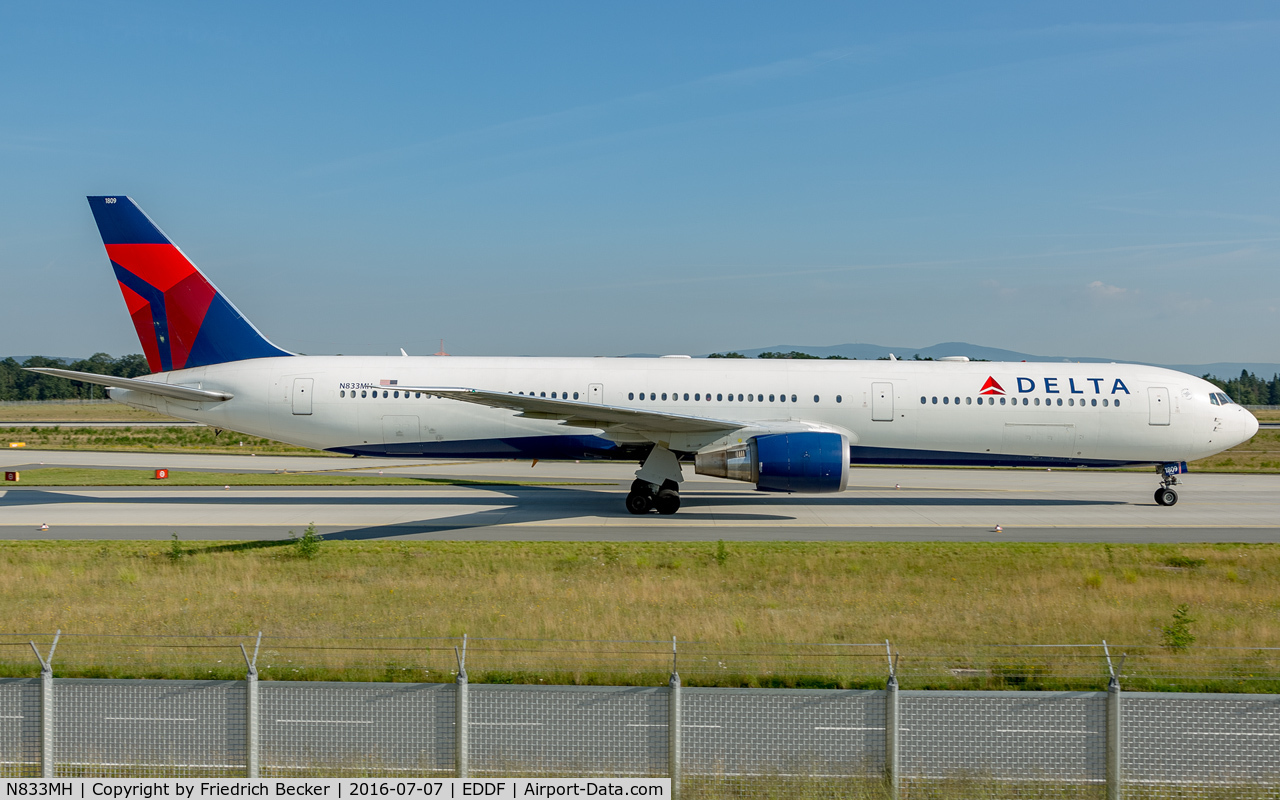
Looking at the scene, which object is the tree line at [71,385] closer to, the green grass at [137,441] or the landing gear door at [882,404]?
the green grass at [137,441]

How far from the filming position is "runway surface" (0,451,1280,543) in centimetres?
1991

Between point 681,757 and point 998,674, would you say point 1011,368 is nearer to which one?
point 998,674

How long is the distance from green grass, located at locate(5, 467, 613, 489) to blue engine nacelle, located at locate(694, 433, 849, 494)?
9638 mm

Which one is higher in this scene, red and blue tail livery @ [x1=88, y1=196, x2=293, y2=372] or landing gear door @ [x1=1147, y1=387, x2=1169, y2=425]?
red and blue tail livery @ [x1=88, y1=196, x2=293, y2=372]

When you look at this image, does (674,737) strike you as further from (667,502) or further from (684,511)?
(684,511)

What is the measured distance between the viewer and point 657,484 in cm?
2273

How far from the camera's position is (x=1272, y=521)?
22.2 meters

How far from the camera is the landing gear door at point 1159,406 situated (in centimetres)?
2388

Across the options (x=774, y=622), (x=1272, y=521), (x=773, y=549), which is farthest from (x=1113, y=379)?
(x=774, y=622)

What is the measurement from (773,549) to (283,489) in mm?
17234

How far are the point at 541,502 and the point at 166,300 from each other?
40.1 feet

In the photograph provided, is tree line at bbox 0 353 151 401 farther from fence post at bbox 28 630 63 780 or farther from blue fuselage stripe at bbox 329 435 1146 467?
fence post at bbox 28 630 63 780

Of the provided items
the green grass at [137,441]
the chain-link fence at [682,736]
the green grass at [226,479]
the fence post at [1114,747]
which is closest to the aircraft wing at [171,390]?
the green grass at [226,479]
